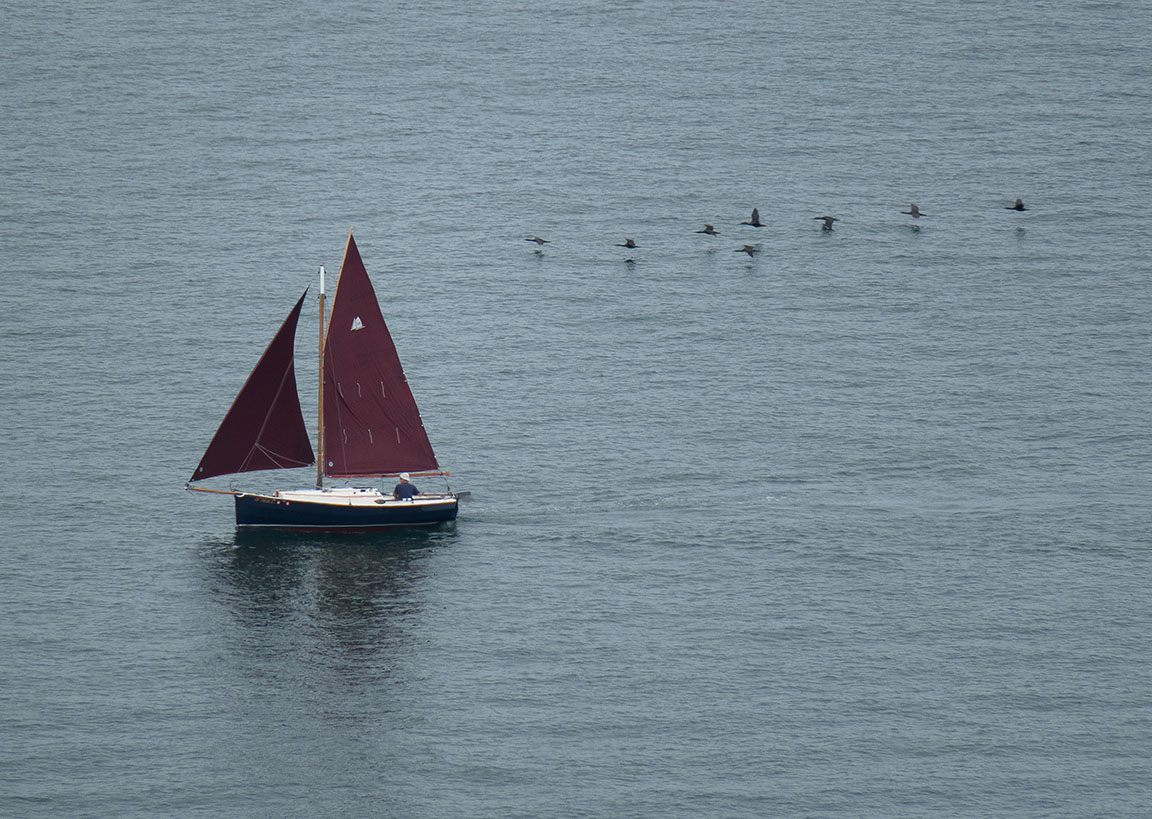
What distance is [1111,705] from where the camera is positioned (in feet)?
358

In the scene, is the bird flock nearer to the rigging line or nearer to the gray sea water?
the gray sea water

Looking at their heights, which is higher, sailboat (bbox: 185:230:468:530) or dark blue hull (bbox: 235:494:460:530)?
sailboat (bbox: 185:230:468:530)

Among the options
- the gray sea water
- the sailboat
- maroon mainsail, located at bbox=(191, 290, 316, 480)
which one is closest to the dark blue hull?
the sailboat

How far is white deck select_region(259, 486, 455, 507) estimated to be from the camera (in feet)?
418

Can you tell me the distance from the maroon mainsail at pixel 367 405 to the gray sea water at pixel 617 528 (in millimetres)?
6038

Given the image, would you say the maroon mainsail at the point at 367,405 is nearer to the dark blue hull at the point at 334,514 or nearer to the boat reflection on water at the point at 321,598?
the dark blue hull at the point at 334,514

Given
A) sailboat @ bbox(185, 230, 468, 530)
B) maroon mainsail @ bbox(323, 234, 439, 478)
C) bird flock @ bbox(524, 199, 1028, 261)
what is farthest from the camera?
bird flock @ bbox(524, 199, 1028, 261)

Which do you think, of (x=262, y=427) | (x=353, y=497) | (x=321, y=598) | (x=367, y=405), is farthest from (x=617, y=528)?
(x=262, y=427)

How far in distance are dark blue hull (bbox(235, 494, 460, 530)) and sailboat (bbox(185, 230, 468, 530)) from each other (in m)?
0.07

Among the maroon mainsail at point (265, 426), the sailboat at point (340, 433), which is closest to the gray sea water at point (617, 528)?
the sailboat at point (340, 433)

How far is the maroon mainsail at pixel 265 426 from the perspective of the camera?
→ 127938 millimetres

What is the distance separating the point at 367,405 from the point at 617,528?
18.6m

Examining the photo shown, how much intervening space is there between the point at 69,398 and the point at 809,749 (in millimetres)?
73675

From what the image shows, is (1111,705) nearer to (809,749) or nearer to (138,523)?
(809,749)
